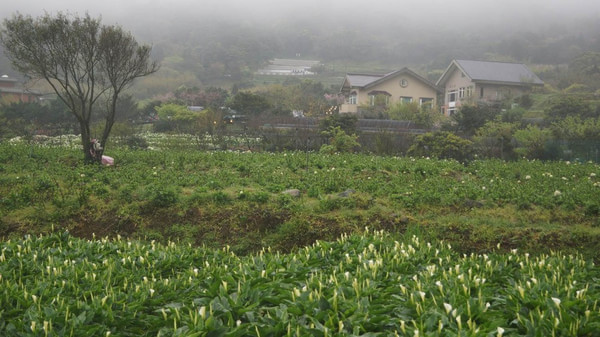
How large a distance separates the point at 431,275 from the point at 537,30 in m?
105

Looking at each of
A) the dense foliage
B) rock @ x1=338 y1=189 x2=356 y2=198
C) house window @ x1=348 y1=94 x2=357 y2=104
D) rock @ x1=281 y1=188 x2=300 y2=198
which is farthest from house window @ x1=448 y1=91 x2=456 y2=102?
the dense foliage

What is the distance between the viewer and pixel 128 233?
6.58 meters

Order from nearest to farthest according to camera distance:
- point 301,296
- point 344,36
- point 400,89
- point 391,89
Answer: point 301,296, point 391,89, point 400,89, point 344,36

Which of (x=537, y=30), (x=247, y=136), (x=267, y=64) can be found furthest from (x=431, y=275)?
(x=537, y=30)

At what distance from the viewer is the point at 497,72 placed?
3634cm

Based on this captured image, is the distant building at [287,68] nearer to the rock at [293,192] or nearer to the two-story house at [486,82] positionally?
the two-story house at [486,82]

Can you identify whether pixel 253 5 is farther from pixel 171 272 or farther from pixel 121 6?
pixel 171 272

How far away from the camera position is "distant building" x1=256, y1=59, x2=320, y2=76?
6425 centimetres

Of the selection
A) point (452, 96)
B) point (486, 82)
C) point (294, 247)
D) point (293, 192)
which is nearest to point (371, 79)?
point (452, 96)

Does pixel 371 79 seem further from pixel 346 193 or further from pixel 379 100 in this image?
pixel 346 193

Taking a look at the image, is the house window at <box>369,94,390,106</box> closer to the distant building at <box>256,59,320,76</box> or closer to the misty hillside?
the misty hillside

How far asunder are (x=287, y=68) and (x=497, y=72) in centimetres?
3840

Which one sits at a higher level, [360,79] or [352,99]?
[360,79]

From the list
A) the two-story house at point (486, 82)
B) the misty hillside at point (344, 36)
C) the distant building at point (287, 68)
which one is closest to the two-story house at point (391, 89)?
the two-story house at point (486, 82)
